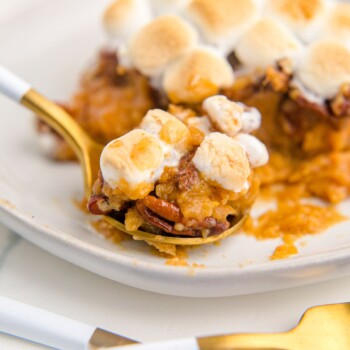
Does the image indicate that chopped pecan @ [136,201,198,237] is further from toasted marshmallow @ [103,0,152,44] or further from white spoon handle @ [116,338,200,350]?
toasted marshmallow @ [103,0,152,44]

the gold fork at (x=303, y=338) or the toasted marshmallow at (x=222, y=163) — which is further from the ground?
the toasted marshmallow at (x=222, y=163)

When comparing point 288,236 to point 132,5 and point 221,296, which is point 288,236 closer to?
point 221,296

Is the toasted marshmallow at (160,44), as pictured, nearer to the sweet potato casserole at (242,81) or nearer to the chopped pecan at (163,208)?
the sweet potato casserole at (242,81)

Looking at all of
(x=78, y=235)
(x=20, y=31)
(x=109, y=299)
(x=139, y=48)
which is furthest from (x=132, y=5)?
(x=109, y=299)

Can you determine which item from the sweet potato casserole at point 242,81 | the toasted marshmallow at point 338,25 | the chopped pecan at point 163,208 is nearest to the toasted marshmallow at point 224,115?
the sweet potato casserole at point 242,81

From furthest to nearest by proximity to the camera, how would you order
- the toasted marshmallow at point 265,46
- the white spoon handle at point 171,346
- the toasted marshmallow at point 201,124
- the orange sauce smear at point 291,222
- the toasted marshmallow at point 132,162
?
the toasted marshmallow at point 265,46, the orange sauce smear at point 291,222, the toasted marshmallow at point 201,124, the toasted marshmallow at point 132,162, the white spoon handle at point 171,346

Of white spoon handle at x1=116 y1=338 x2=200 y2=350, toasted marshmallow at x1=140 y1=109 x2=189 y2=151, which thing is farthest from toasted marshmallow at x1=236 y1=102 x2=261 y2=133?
white spoon handle at x1=116 y1=338 x2=200 y2=350

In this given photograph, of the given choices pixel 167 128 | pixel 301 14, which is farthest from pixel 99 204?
pixel 301 14
